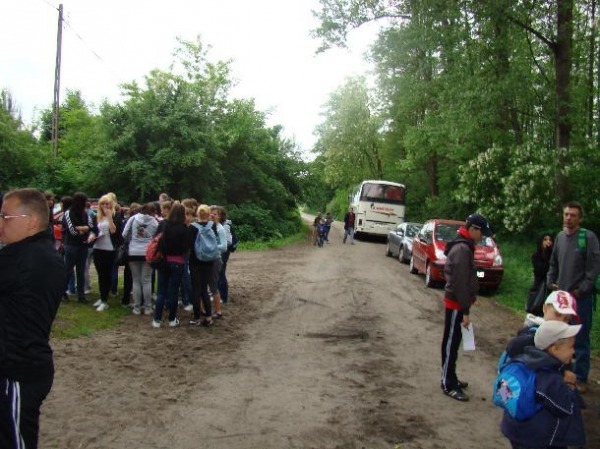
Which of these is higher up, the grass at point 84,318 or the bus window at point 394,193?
the bus window at point 394,193

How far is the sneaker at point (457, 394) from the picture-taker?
5680 millimetres

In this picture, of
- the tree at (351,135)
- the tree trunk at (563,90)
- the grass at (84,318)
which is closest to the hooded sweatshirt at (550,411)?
the grass at (84,318)

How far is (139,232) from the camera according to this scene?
888cm

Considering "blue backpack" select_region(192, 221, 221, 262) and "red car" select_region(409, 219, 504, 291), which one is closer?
"blue backpack" select_region(192, 221, 221, 262)

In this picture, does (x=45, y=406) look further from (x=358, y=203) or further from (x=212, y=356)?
(x=358, y=203)

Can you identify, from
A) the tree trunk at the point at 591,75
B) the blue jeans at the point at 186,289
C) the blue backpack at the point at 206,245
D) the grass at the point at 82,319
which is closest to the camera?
the grass at the point at 82,319

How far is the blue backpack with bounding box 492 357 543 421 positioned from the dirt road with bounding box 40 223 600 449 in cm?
159

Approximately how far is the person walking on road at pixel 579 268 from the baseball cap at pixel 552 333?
11.0ft

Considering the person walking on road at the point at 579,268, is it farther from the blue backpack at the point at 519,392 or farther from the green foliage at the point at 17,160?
the green foliage at the point at 17,160

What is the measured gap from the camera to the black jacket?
288cm

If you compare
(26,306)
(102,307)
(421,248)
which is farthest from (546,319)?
(421,248)

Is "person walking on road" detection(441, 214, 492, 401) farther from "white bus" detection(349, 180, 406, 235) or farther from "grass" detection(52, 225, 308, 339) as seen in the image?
"white bus" detection(349, 180, 406, 235)

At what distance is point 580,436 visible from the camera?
3.14 meters

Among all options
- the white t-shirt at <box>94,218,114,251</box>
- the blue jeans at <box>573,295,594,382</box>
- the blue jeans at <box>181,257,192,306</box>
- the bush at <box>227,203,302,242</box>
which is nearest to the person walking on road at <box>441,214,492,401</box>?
the blue jeans at <box>573,295,594,382</box>
